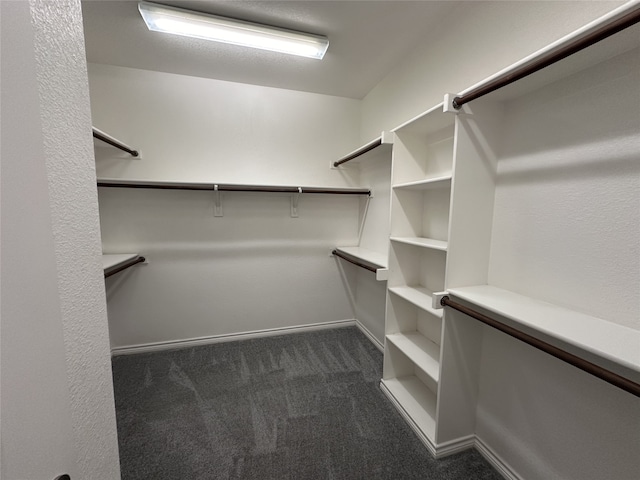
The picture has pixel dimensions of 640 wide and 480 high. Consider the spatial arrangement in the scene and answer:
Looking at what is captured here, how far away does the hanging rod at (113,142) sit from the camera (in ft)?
5.35

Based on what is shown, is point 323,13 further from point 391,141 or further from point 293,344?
point 293,344

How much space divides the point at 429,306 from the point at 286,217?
1648 millimetres

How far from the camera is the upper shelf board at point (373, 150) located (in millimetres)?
1733

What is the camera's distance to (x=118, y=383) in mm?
1982

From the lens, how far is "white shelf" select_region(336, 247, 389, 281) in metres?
1.84

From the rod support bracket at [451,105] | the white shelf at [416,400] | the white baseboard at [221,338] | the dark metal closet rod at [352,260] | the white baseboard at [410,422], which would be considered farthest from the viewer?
the white baseboard at [221,338]

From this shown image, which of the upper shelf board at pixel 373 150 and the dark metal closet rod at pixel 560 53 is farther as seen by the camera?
the upper shelf board at pixel 373 150

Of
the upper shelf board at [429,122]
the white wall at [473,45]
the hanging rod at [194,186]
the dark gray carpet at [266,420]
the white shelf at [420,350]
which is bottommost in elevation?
the dark gray carpet at [266,420]

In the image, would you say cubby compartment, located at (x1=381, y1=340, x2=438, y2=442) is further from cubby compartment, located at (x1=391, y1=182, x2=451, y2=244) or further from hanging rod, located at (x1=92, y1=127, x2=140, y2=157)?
hanging rod, located at (x1=92, y1=127, x2=140, y2=157)

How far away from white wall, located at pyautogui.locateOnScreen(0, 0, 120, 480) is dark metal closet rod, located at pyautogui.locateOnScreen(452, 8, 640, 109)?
1.34 metres

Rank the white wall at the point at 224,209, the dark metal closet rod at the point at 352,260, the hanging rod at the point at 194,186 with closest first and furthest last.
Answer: the hanging rod at the point at 194,186 < the dark metal closet rod at the point at 352,260 < the white wall at the point at 224,209

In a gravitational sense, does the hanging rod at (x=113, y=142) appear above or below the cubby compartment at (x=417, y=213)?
above

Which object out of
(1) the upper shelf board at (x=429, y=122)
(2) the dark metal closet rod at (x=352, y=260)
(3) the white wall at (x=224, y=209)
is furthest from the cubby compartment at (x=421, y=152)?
(3) the white wall at (x=224, y=209)

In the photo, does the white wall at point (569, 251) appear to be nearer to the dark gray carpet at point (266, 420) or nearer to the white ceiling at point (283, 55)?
the dark gray carpet at point (266, 420)
